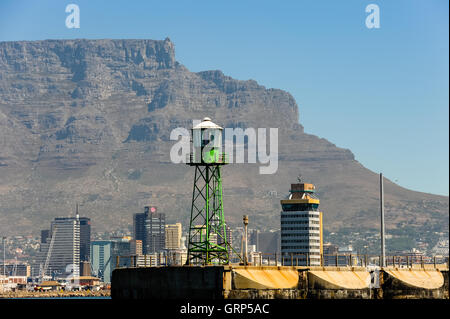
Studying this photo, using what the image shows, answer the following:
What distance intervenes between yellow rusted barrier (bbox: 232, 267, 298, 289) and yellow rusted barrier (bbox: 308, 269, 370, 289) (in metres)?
3.03

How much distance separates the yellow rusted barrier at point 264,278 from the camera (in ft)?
365

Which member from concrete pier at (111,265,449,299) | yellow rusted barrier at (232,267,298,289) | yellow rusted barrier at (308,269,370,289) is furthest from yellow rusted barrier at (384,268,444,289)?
yellow rusted barrier at (232,267,298,289)

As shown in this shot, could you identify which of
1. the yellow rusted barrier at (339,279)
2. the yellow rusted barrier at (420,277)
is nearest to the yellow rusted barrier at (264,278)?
the yellow rusted barrier at (339,279)

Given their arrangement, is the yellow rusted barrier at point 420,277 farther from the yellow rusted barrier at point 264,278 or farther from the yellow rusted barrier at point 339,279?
the yellow rusted barrier at point 264,278

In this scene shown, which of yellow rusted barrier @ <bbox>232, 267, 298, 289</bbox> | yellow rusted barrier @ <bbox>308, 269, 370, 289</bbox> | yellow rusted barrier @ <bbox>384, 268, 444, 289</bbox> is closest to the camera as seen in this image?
yellow rusted barrier @ <bbox>232, 267, 298, 289</bbox>

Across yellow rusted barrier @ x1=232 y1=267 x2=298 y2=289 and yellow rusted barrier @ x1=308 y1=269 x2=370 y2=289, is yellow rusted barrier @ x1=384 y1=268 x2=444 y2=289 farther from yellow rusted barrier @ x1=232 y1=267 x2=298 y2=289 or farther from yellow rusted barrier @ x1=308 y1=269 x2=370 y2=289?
yellow rusted barrier @ x1=232 y1=267 x2=298 y2=289

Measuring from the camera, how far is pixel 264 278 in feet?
378

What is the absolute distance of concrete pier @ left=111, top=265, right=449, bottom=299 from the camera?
11138cm

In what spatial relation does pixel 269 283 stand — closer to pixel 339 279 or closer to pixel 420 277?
pixel 339 279

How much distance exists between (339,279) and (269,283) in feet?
57.2

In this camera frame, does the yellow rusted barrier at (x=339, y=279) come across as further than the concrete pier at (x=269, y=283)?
Yes

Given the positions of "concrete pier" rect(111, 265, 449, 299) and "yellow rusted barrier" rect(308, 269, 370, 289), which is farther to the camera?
"yellow rusted barrier" rect(308, 269, 370, 289)

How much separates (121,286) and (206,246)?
1257 cm
